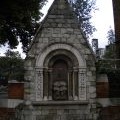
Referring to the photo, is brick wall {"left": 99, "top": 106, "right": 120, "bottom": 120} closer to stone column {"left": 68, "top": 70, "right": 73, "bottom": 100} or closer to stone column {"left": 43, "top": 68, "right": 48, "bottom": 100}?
stone column {"left": 68, "top": 70, "right": 73, "bottom": 100}

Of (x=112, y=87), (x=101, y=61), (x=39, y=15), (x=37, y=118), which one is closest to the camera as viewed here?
(x=37, y=118)

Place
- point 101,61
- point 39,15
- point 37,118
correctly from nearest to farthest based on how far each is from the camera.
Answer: point 37,118 < point 101,61 < point 39,15

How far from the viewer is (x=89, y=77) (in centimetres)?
1215

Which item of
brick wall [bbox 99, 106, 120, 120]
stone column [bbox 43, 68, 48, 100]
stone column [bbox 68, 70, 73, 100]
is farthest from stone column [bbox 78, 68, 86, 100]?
stone column [bbox 43, 68, 48, 100]

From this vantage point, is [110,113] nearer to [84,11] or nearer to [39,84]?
[39,84]

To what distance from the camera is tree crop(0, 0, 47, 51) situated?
757 inches

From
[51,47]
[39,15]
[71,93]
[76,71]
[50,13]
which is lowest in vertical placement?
[71,93]

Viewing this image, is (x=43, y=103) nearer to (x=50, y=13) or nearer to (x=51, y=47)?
(x=51, y=47)

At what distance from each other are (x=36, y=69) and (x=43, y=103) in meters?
1.32

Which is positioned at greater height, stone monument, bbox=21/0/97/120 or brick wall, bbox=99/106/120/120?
stone monument, bbox=21/0/97/120

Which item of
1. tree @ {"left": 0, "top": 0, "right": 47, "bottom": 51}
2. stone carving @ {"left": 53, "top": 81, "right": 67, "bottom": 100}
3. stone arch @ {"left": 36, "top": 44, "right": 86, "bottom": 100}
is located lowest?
stone carving @ {"left": 53, "top": 81, "right": 67, "bottom": 100}

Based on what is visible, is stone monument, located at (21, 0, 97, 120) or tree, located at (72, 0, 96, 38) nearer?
stone monument, located at (21, 0, 97, 120)

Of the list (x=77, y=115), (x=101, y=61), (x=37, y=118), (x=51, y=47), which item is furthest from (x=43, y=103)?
(x=101, y=61)

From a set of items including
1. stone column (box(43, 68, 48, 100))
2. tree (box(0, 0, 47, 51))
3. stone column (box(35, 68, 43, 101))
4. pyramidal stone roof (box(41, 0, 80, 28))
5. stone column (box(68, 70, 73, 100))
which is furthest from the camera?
tree (box(0, 0, 47, 51))
